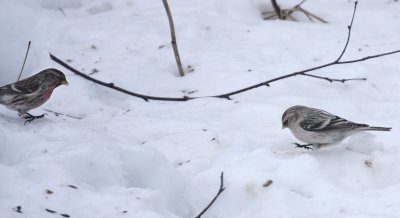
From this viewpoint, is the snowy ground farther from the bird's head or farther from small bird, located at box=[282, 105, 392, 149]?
the bird's head

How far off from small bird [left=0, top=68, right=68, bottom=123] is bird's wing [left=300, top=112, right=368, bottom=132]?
2.26m

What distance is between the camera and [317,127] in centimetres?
522

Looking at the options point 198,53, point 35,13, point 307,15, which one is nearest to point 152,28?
point 198,53

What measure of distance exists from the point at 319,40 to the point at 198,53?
141cm

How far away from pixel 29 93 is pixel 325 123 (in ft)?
8.47

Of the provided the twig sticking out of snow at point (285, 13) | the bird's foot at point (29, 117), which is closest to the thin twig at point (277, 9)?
the twig sticking out of snow at point (285, 13)

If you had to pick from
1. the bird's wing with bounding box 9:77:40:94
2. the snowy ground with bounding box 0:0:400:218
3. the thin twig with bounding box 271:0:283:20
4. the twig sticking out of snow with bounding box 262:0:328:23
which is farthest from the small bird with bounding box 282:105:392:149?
the twig sticking out of snow with bounding box 262:0:328:23

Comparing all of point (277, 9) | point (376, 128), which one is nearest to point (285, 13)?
point (277, 9)

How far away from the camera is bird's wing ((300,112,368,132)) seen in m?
5.10

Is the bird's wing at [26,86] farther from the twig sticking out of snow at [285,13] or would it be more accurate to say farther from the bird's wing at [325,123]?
the twig sticking out of snow at [285,13]

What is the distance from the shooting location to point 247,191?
4.49 metres

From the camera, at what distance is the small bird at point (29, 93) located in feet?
18.4

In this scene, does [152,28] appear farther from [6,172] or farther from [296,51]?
[6,172]

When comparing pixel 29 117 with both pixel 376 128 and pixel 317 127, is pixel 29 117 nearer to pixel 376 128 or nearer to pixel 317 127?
pixel 317 127
